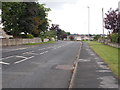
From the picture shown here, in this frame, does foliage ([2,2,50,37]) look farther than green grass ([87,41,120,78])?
Yes

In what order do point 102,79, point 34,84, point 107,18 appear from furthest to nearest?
point 107,18, point 102,79, point 34,84

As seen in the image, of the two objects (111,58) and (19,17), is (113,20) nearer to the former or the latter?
(19,17)

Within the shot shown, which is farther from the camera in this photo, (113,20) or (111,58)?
(113,20)

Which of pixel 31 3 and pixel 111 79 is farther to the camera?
pixel 31 3

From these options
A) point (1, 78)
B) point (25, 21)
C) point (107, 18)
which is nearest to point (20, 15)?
point (25, 21)

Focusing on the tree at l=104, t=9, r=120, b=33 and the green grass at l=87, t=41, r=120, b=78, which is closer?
the green grass at l=87, t=41, r=120, b=78

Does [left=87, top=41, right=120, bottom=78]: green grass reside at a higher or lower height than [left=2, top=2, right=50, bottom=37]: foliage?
lower

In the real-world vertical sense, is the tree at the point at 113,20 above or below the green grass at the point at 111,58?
above

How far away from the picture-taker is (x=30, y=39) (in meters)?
66.3

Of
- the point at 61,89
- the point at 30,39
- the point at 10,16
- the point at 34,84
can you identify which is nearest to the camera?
the point at 61,89

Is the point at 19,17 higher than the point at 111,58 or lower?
higher

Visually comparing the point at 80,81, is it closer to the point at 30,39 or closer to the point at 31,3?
the point at 31,3

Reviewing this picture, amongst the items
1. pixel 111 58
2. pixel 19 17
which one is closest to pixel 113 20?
pixel 19 17

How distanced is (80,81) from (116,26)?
43.6m
